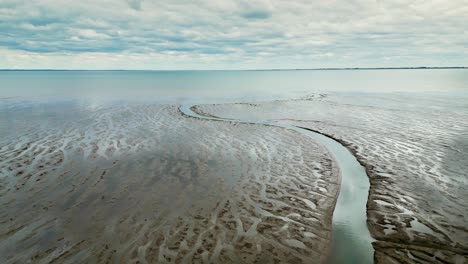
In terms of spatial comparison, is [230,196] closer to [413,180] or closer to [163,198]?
[163,198]

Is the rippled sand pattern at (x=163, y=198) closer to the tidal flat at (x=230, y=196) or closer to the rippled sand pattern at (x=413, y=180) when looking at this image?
the tidal flat at (x=230, y=196)

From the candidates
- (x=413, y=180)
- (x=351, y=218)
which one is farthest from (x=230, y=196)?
(x=413, y=180)

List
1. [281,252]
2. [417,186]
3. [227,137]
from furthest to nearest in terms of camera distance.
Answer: [227,137] < [417,186] < [281,252]

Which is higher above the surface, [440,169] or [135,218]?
[440,169]

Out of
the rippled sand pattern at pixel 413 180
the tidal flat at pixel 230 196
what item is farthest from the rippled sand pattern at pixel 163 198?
the rippled sand pattern at pixel 413 180

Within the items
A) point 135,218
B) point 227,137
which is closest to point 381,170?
point 227,137

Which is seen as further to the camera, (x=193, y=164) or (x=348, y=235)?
(x=193, y=164)

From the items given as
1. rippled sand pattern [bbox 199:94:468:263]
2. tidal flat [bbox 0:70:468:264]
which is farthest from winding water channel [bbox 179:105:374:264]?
rippled sand pattern [bbox 199:94:468:263]

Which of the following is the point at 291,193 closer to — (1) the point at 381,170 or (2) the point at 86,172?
(1) the point at 381,170

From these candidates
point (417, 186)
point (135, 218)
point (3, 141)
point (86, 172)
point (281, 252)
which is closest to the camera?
point (281, 252)
